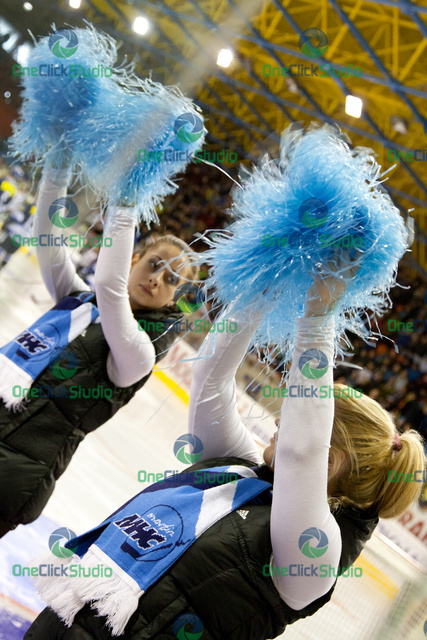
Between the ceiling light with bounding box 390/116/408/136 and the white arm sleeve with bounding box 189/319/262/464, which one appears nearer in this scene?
the white arm sleeve with bounding box 189/319/262/464

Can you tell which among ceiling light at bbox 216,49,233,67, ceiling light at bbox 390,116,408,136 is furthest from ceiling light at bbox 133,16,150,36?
ceiling light at bbox 390,116,408,136

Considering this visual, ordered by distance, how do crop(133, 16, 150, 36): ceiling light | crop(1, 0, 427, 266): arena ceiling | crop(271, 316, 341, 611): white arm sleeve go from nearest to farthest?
crop(271, 316, 341, 611): white arm sleeve < crop(1, 0, 427, 266): arena ceiling < crop(133, 16, 150, 36): ceiling light

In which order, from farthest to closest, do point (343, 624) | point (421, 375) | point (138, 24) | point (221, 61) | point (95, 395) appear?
point (221, 61), point (138, 24), point (421, 375), point (343, 624), point (95, 395)

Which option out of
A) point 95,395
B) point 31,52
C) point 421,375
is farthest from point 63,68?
point 421,375

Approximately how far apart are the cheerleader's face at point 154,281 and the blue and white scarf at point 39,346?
6.0 inches

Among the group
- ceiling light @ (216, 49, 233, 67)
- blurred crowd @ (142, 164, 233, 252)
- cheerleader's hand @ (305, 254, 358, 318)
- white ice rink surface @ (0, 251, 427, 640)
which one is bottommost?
white ice rink surface @ (0, 251, 427, 640)

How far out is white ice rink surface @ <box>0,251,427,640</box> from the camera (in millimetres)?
2197

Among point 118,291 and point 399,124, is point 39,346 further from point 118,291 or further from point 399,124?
point 399,124

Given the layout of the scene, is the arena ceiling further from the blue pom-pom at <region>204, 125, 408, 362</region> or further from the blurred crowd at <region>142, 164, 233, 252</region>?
the blue pom-pom at <region>204, 125, 408, 362</region>

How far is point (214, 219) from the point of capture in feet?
32.4

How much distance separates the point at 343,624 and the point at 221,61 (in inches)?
311

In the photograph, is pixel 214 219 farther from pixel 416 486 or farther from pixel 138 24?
pixel 416 486

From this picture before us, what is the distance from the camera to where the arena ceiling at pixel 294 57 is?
20.9 ft

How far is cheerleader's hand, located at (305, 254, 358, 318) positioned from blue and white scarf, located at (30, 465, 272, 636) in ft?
1.27
